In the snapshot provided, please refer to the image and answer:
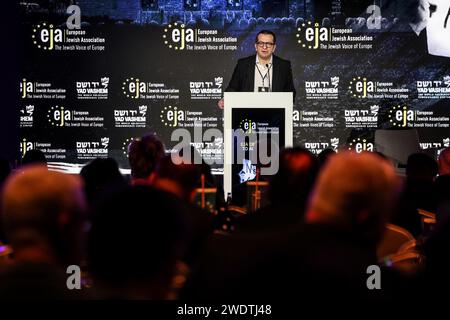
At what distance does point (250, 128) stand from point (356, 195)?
15.7ft

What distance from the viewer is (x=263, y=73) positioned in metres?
9.15

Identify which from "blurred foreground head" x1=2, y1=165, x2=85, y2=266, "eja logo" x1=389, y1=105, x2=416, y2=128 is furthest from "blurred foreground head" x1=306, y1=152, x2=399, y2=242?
"eja logo" x1=389, y1=105, x2=416, y2=128

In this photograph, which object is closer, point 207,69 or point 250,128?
point 250,128

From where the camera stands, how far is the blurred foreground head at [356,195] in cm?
203

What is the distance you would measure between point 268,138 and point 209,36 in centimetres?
268

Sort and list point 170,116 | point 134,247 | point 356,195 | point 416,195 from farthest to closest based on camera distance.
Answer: point 170,116
point 416,195
point 356,195
point 134,247

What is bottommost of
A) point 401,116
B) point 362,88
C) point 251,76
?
point 401,116

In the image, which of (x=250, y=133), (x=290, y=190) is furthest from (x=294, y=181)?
(x=250, y=133)

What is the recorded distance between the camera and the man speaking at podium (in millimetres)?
9094

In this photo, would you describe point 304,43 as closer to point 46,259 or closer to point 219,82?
point 219,82

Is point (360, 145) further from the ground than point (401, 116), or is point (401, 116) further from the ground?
point (401, 116)

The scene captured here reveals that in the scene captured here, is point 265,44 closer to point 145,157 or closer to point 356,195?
point 145,157
